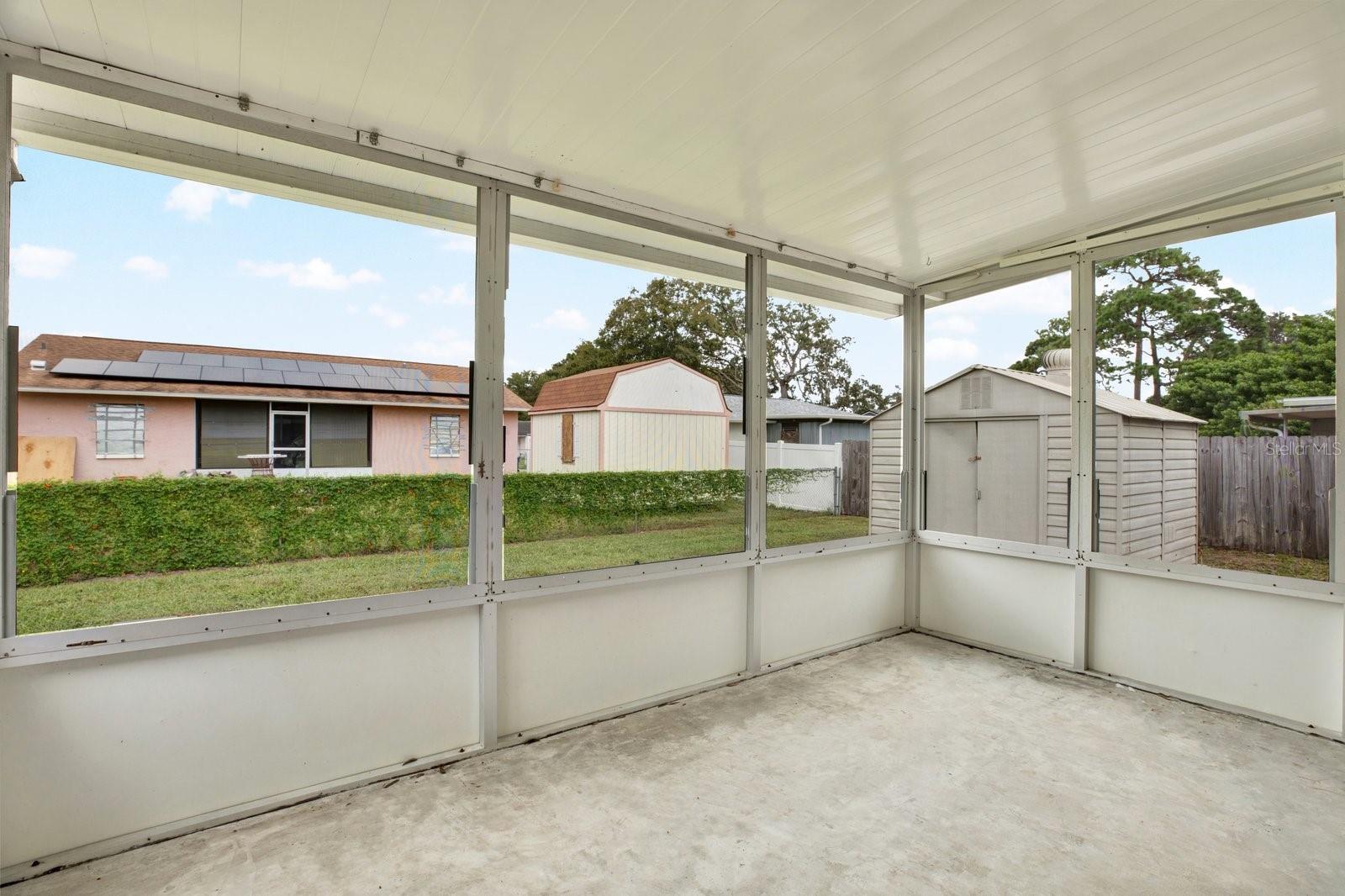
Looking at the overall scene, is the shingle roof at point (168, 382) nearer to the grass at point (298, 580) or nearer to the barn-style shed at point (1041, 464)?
the grass at point (298, 580)

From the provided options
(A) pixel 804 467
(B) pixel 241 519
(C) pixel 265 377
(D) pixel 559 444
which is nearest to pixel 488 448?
(D) pixel 559 444

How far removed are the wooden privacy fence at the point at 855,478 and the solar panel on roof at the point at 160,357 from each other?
374 centimetres

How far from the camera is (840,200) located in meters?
3.10

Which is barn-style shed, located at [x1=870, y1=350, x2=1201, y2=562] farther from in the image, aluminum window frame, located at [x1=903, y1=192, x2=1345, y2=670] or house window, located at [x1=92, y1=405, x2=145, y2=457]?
house window, located at [x1=92, y1=405, x2=145, y2=457]

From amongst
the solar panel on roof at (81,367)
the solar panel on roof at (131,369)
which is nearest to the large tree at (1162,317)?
the solar panel on roof at (131,369)

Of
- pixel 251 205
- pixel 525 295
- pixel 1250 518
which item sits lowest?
pixel 1250 518

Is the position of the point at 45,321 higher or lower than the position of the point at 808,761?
higher

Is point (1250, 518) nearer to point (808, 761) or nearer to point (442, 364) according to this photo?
point (808, 761)

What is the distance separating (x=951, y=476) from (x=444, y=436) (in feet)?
11.8

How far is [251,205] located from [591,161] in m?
1.33

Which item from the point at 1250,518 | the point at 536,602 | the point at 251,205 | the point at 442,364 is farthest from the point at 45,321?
the point at 1250,518

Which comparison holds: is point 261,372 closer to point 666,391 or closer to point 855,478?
point 666,391

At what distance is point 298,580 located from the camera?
2562mm

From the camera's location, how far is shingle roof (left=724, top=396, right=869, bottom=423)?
372 centimetres
